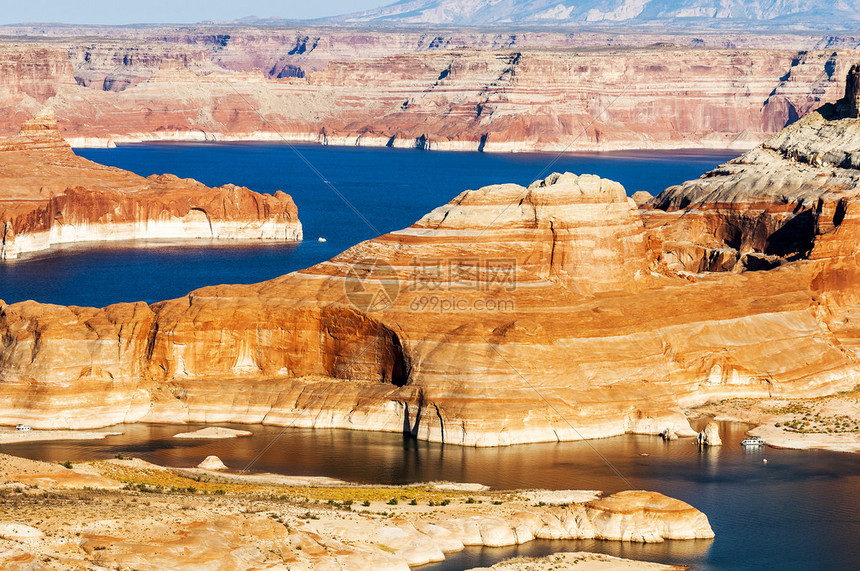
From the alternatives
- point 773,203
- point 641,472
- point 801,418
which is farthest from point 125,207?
point 641,472

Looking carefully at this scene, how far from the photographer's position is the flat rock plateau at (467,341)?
3219 inches

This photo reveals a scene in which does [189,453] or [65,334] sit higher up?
[65,334]

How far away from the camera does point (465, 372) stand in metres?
80.8

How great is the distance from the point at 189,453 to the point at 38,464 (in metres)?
13.5

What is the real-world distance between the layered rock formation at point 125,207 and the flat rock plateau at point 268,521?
362 feet

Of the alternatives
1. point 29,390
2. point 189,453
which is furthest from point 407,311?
point 29,390

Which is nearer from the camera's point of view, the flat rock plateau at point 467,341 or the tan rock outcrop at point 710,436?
the flat rock plateau at point 467,341

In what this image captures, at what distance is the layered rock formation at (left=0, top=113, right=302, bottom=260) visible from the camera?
17625 cm

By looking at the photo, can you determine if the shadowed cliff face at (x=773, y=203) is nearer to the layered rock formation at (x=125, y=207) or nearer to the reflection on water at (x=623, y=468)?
the reflection on water at (x=623, y=468)

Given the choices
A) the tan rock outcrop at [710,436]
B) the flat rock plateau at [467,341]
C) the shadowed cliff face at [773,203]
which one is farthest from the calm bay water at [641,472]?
the shadowed cliff face at [773,203]

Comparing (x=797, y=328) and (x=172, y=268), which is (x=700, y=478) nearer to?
(x=797, y=328)

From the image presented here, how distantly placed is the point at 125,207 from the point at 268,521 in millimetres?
129154

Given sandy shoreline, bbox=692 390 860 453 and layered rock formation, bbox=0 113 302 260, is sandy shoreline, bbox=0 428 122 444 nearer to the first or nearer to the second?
sandy shoreline, bbox=692 390 860 453

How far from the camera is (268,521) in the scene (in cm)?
5925
